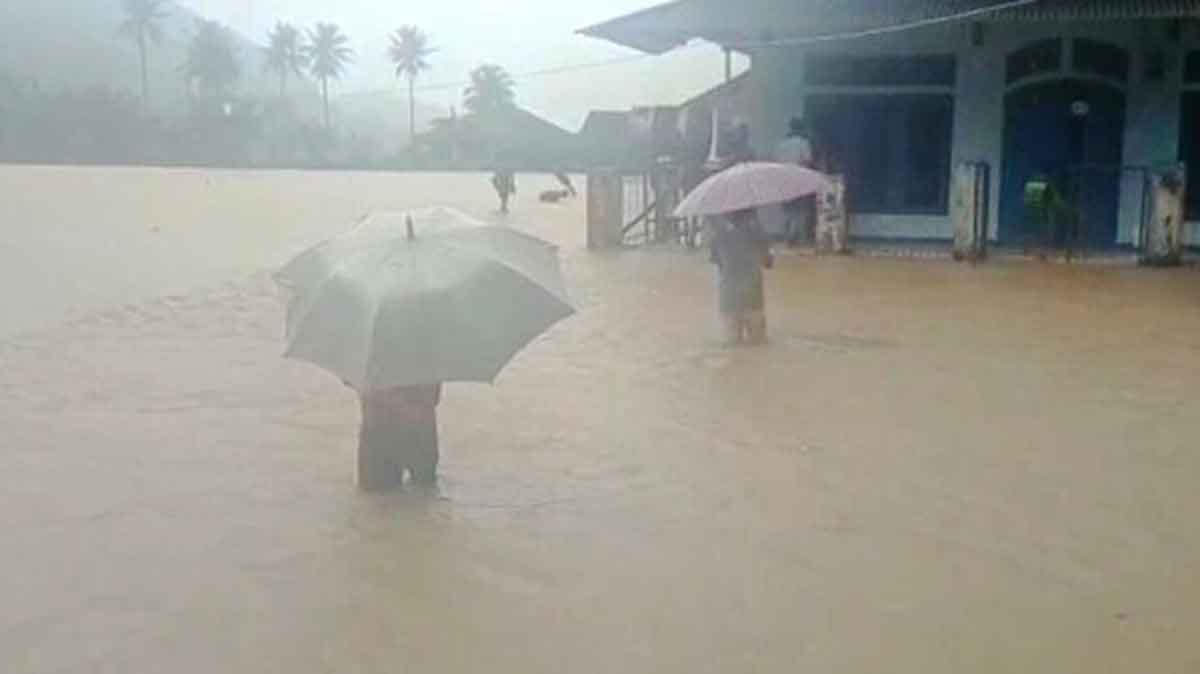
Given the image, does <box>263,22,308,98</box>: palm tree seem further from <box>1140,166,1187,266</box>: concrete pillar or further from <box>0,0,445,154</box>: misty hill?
<box>1140,166,1187,266</box>: concrete pillar

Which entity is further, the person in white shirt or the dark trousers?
the person in white shirt

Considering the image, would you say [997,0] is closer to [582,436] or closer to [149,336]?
[149,336]

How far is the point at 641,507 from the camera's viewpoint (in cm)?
672

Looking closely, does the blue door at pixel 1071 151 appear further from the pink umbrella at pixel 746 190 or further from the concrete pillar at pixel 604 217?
the pink umbrella at pixel 746 190

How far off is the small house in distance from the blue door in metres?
0.02

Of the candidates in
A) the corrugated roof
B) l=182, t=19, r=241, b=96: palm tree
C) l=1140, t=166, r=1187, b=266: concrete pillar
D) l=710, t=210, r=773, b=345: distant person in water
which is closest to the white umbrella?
l=710, t=210, r=773, b=345: distant person in water

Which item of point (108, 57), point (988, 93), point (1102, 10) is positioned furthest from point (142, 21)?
point (1102, 10)

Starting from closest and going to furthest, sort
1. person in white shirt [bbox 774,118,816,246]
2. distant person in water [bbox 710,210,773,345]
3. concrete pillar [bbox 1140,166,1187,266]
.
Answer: distant person in water [bbox 710,210,773,345] → concrete pillar [bbox 1140,166,1187,266] → person in white shirt [bbox 774,118,816,246]

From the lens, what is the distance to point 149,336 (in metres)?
12.7

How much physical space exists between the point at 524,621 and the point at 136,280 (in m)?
14.2

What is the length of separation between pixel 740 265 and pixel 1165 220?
338 inches

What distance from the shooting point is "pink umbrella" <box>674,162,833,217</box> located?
10258 millimetres

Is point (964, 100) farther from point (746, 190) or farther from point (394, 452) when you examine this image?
point (394, 452)

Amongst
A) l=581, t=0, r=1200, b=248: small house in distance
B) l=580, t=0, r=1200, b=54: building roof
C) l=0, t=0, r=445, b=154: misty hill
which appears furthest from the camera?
l=0, t=0, r=445, b=154: misty hill
